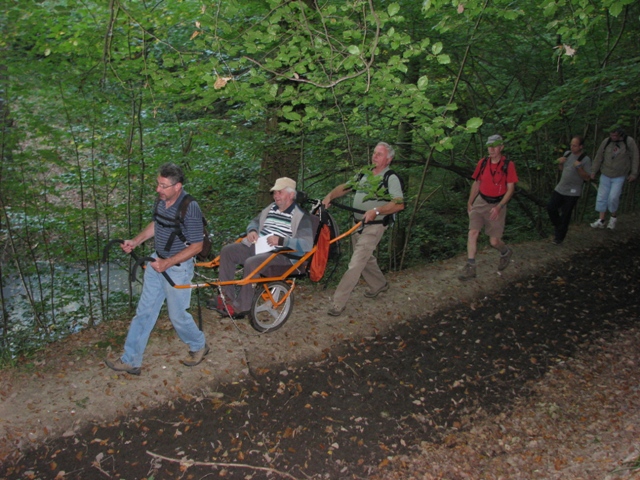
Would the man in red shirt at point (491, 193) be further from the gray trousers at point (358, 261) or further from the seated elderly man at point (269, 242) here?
the seated elderly man at point (269, 242)

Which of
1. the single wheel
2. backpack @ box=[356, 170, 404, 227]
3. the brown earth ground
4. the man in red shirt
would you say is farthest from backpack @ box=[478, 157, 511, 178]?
the single wheel

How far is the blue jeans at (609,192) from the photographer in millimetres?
9484

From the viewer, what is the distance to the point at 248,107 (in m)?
6.16

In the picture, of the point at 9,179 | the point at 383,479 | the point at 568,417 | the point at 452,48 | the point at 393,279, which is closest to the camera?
the point at 383,479

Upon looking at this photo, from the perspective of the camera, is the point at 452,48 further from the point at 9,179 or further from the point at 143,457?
the point at 143,457

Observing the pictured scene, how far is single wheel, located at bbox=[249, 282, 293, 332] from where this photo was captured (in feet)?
18.3

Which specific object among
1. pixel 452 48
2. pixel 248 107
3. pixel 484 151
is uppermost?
pixel 452 48

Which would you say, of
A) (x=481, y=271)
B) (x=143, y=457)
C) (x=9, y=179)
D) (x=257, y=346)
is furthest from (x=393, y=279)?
(x=9, y=179)

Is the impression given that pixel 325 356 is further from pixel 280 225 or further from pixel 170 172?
pixel 170 172

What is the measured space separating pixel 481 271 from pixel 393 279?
1484 millimetres

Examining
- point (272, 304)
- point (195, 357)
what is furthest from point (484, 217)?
point (195, 357)

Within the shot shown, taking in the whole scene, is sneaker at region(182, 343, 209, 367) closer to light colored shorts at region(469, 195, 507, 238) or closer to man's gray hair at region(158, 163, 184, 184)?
man's gray hair at region(158, 163, 184, 184)

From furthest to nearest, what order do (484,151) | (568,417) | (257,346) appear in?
(484,151) → (257,346) → (568,417)

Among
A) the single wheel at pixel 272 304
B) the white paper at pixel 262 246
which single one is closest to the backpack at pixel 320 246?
the single wheel at pixel 272 304
